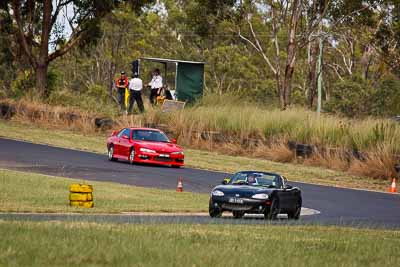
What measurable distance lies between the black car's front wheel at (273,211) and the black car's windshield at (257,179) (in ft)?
1.83

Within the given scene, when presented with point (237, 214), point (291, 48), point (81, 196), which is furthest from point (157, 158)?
point (291, 48)

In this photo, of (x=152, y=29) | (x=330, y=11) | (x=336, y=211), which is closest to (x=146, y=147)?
(x=336, y=211)

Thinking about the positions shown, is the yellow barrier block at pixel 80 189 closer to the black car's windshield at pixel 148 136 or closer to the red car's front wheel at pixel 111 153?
the black car's windshield at pixel 148 136

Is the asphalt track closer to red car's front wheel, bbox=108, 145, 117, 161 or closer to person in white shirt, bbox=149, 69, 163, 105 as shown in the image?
red car's front wheel, bbox=108, 145, 117, 161

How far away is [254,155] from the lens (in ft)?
138

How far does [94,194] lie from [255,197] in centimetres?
509

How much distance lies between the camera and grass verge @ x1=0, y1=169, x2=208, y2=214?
22609 millimetres

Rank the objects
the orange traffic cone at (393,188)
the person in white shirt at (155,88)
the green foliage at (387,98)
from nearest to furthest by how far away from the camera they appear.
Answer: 1. the orange traffic cone at (393,188)
2. the person in white shirt at (155,88)
3. the green foliage at (387,98)

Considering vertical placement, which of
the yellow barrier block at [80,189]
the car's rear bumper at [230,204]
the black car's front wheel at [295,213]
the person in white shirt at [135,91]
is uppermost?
the person in white shirt at [135,91]

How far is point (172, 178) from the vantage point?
3241 cm

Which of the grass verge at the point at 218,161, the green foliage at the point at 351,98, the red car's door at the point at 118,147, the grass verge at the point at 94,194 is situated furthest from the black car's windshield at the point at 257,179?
the green foliage at the point at 351,98

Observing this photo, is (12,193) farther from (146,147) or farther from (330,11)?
(330,11)

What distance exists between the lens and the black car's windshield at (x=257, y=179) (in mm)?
23672

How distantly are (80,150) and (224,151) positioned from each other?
5975 mm
